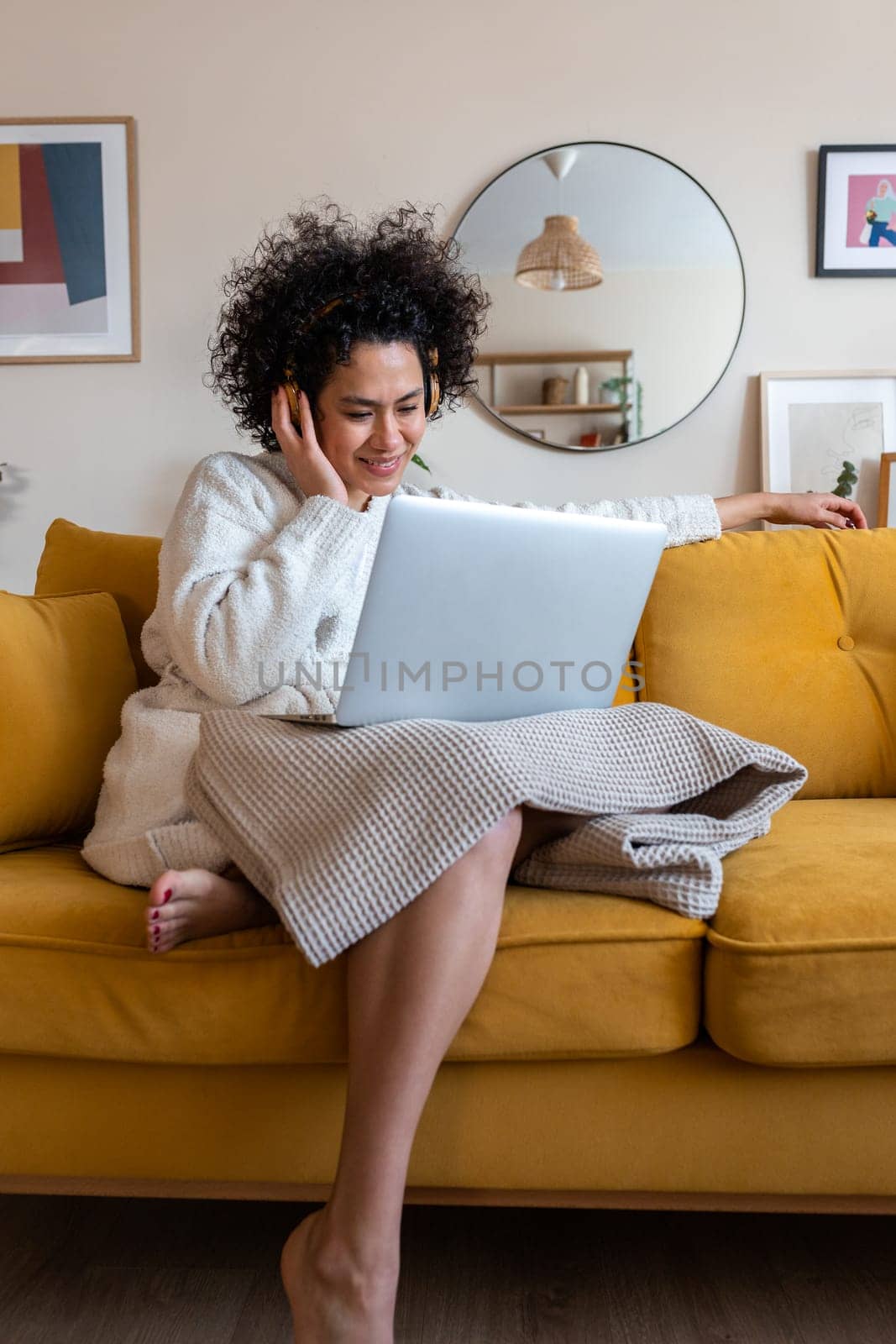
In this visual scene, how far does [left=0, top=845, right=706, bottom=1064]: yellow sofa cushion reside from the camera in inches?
42.8

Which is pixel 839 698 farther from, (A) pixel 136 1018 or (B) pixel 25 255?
(B) pixel 25 255

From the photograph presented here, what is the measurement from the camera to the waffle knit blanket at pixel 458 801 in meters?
0.98

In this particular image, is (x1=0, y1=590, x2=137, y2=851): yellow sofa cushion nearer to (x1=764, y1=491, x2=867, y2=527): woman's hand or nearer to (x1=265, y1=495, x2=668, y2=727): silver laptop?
(x1=265, y1=495, x2=668, y2=727): silver laptop

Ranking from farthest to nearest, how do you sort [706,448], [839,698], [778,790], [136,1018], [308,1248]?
1. [706,448]
2. [839,698]
3. [778,790]
4. [136,1018]
5. [308,1248]

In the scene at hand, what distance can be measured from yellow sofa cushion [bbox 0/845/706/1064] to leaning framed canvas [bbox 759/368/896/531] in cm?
166

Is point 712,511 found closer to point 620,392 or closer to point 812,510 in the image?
point 812,510

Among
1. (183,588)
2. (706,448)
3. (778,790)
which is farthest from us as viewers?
(706,448)

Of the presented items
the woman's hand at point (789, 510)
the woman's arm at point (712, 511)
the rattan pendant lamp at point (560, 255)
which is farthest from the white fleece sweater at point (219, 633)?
the rattan pendant lamp at point (560, 255)

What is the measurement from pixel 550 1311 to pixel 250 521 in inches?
37.4

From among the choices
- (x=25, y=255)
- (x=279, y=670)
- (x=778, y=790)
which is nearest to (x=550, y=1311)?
(x=778, y=790)

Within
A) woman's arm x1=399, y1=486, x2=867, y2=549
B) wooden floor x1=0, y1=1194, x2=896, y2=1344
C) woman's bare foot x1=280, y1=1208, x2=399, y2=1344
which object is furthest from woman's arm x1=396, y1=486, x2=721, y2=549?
woman's bare foot x1=280, y1=1208, x2=399, y2=1344

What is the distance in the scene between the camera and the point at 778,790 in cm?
123

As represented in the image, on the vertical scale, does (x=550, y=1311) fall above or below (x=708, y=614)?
below

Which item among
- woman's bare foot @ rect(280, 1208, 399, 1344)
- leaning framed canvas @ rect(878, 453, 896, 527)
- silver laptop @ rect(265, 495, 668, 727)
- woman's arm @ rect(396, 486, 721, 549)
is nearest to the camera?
woman's bare foot @ rect(280, 1208, 399, 1344)
